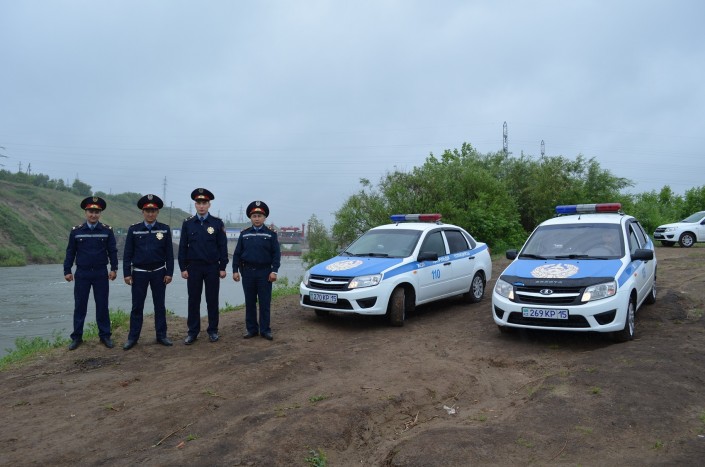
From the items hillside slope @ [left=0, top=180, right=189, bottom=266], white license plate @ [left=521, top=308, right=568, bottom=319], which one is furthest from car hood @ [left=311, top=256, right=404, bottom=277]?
hillside slope @ [left=0, top=180, right=189, bottom=266]

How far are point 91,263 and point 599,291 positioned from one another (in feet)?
21.9

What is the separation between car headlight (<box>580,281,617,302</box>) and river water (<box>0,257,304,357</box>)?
8240 mm

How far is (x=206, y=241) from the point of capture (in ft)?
25.9

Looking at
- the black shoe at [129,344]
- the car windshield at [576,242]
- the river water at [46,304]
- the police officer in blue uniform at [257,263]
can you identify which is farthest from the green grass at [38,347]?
the car windshield at [576,242]

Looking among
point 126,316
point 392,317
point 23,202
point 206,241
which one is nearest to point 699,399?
point 392,317

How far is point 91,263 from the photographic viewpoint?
7.48 m

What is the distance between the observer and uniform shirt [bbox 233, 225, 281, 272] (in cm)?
803

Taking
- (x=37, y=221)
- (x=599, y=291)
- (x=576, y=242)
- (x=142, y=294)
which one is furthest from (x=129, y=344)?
(x=37, y=221)

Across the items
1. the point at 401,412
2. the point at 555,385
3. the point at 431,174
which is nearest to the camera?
the point at 401,412

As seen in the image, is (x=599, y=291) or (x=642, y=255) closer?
(x=599, y=291)

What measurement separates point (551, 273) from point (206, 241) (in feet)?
15.7

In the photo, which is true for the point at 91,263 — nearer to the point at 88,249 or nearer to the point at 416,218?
the point at 88,249

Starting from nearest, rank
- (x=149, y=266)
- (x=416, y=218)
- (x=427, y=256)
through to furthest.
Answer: (x=149, y=266), (x=427, y=256), (x=416, y=218)

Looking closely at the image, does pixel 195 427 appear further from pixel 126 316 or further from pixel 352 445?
pixel 126 316
